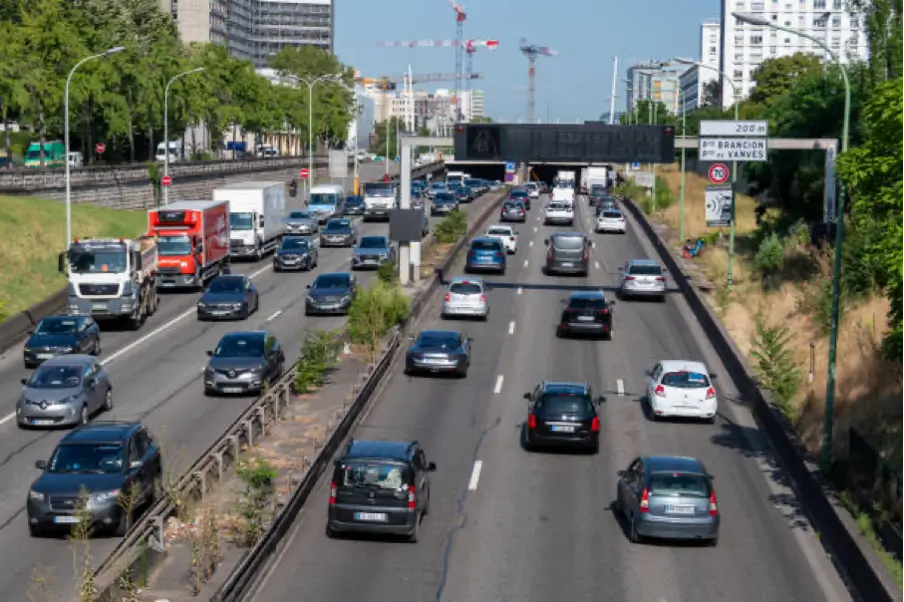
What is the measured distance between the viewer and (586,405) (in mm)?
29516

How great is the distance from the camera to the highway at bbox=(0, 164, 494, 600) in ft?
68.5

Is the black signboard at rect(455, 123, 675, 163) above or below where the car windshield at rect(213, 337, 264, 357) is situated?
above

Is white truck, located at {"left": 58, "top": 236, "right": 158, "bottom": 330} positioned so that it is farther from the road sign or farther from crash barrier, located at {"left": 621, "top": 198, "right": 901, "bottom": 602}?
the road sign

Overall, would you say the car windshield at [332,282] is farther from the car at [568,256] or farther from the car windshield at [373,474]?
the car windshield at [373,474]

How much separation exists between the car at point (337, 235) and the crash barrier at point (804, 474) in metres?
26.6

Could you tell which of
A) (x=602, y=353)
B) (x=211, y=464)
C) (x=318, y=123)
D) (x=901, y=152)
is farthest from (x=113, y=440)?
(x=318, y=123)

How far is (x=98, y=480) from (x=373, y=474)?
4680 millimetres

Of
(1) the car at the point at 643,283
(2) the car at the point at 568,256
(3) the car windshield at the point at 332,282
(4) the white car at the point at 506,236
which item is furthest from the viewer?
(4) the white car at the point at 506,236

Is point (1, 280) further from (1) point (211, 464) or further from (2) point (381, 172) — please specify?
(2) point (381, 172)

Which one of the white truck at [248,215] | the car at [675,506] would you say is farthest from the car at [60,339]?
the white truck at [248,215]

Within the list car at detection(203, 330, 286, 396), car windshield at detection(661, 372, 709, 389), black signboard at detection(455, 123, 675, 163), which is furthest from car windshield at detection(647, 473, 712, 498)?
black signboard at detection(455, 123, 675, 163)

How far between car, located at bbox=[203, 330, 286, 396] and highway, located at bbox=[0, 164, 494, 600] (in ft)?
1.22

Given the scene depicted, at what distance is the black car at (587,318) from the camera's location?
44.6m

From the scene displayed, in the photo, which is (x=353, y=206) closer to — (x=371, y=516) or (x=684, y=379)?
(x=684, y=379)
